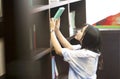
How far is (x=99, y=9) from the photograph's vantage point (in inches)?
116

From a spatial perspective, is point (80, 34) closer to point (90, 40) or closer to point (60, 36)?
point (90, 40)

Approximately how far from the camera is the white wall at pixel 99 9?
9.49 feet

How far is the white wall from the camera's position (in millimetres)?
2893

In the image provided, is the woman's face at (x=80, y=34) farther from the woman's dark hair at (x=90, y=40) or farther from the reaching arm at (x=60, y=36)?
the reaching arm at (x=60, y=36)

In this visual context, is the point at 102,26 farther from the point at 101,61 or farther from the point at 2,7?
the point at 2,7

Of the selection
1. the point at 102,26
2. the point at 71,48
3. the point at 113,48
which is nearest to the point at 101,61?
the point at 113,48

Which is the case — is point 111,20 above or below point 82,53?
above

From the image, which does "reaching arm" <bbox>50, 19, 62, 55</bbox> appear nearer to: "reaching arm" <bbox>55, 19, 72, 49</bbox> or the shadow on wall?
"reaching arm" <bbox>55, 19, 72, 49</bbox>

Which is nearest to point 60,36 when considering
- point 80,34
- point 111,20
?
point 80,34

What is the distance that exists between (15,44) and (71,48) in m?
1.12

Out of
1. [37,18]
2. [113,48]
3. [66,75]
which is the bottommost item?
[66,75]

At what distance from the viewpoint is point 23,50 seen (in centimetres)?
119

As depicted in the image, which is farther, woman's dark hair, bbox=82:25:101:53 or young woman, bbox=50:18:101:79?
woman's dark hair, bbox=82:25:101:53

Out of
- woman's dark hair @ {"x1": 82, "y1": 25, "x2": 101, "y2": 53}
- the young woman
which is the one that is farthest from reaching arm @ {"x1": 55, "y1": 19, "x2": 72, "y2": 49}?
woman's dark hair @ {"x1": 82, "y1": 25, "x2": 101, "y2": 53}
